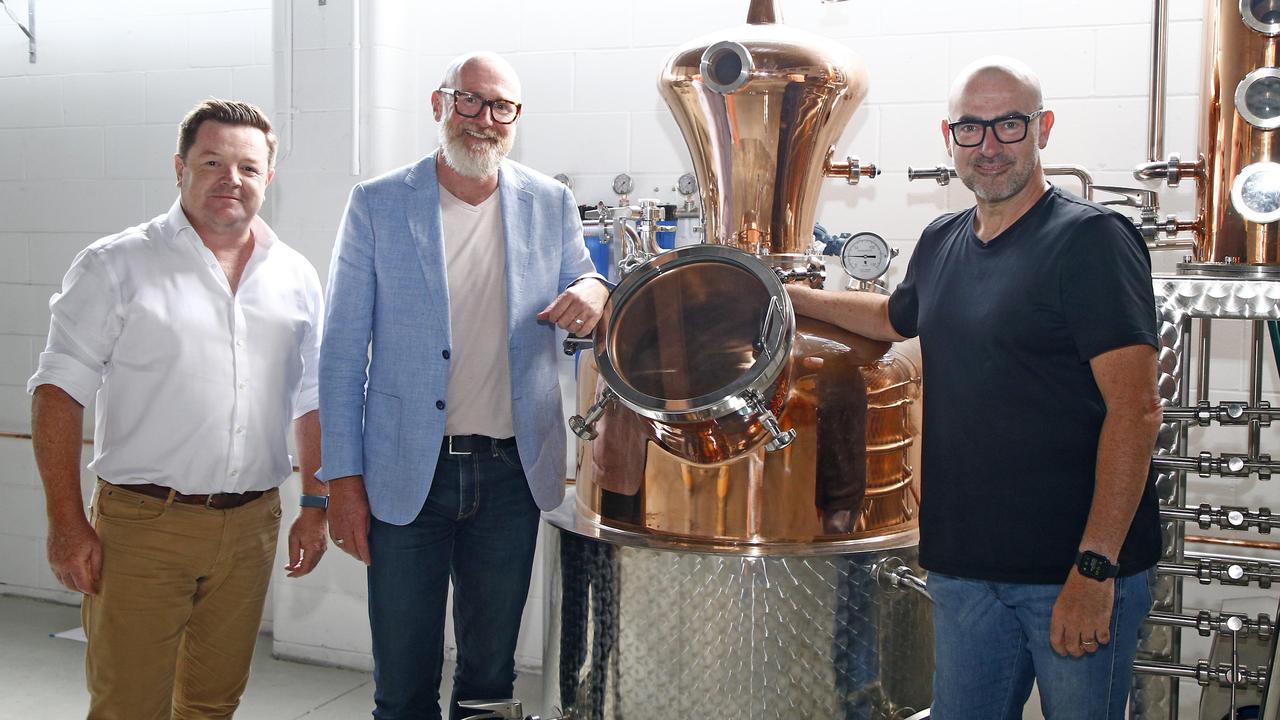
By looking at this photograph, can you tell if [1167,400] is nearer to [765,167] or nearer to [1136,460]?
[1136,460]

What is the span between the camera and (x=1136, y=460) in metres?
1.47

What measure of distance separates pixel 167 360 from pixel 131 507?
0.83ft

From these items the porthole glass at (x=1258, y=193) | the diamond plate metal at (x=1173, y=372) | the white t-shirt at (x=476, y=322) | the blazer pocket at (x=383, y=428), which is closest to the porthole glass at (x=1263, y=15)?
the porthole glass at (x=1258, y=193)

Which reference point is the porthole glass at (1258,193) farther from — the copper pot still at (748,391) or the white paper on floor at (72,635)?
the white paper on floor at (72,635)

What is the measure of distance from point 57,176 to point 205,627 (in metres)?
2.46

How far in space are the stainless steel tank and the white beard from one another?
339 millimetres

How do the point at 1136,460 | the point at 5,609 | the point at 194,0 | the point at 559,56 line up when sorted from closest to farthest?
1. the point at 1136,460
2. the point at 559,56
3. the point at 194,0
4. the point at 5,609

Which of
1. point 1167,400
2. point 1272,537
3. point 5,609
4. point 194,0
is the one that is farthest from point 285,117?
point 1272,537

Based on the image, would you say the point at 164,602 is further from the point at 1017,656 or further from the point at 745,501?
the point at 1017,656

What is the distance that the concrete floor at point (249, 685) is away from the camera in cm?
302

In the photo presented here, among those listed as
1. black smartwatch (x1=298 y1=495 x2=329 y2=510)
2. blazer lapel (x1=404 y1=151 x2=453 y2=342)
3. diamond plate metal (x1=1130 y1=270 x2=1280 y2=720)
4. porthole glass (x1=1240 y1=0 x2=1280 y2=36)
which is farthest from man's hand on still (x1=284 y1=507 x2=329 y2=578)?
porthole glass (x1=1240 y1=0 x2=1280 y2=36)

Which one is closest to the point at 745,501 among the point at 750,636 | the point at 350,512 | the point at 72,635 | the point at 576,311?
the point at 750,636

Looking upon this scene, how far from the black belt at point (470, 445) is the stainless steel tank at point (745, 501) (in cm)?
18

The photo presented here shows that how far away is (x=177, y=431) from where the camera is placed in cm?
191
